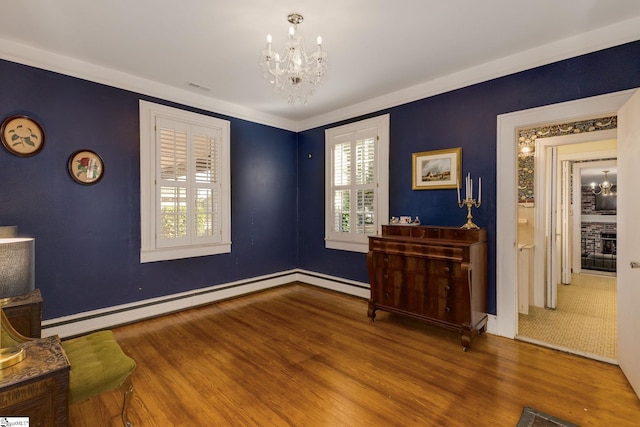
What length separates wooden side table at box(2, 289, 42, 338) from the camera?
6.21 feet

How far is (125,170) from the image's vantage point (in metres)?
3.42

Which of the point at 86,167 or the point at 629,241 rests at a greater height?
the point at 86,167

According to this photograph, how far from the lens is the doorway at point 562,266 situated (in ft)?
10.2

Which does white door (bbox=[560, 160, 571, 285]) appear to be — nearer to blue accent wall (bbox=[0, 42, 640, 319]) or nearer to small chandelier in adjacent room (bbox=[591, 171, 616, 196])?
small chandelier in adjacent room (bbox=[591, 171, 616, 196])

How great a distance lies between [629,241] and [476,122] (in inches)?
67.0

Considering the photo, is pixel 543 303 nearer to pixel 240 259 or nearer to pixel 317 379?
pixel 317 379

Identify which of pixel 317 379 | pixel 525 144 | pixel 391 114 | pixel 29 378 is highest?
pixel 391 114

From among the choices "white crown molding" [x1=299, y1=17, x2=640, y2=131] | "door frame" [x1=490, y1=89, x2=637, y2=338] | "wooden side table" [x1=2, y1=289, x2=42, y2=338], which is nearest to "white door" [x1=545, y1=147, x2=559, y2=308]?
"door frame" [x1=490, y1=89, x2=637, y2=338]

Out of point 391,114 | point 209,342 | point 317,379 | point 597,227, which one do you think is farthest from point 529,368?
Answer: point 597,227

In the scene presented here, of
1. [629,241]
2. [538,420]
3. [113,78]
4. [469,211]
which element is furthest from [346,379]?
[113,78]

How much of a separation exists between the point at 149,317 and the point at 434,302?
325cm

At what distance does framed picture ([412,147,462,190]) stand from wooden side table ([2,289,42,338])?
368cm

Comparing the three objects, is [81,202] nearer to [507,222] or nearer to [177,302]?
[177,302]

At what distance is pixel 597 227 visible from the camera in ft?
22.6
